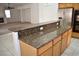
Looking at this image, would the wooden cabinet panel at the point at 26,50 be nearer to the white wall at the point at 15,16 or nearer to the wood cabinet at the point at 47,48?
the wood cabinet at the point at 47,48

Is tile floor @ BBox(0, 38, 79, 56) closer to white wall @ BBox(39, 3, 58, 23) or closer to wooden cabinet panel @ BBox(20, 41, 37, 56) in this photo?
wooden cabinet panel @ BBox(20, 41, 37, 56)

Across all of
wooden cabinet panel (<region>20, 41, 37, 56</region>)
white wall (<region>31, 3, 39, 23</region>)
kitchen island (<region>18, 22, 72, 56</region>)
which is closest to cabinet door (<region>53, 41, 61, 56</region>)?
kitchen island (<region>18, 22, 72, 56</region>)

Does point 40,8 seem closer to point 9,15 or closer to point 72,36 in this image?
point 9,15

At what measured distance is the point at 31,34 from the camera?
0.84 meters

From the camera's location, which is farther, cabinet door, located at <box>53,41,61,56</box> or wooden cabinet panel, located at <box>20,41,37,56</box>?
cabinet door, located at <box>53,41,61,56</box>

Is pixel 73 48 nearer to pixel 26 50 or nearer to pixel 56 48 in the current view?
pixel 56 48

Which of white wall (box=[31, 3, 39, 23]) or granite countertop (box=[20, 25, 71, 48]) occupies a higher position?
white wall (box=[31, 3, 39, 23])

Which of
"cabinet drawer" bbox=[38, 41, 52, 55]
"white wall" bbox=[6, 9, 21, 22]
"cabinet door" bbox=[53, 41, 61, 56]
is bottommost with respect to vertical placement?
"cabinet door" bbox=[53, 41, 61, 56]

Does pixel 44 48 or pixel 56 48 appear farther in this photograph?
pixel 56 48

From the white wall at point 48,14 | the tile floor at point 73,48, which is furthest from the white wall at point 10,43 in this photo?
the tile floor at point 73,48

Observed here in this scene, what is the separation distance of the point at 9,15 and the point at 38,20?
0.79 feet

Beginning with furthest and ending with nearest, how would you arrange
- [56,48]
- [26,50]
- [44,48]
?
[56,48], [44,48], [26,50]

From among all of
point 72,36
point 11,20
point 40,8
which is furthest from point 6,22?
point 72,36

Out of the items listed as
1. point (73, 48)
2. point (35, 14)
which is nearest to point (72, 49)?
point (73, 48)
